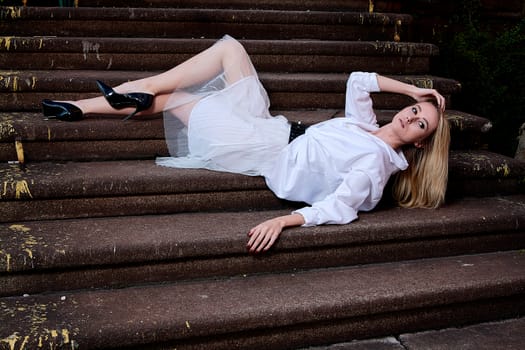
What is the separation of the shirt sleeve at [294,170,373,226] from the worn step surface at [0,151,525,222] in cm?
32

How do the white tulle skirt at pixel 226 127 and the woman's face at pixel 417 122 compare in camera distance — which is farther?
the white tulle skirt at pixel 226 127

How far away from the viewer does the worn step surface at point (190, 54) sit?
11.3 feet

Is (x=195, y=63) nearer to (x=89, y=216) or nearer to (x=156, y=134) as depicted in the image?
(x=156, y=134)

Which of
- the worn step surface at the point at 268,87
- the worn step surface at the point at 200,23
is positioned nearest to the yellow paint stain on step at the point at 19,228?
the worn step surface at the point at 268,87

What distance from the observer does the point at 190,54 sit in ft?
12.0

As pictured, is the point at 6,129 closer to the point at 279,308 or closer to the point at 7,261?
the point at 7,261

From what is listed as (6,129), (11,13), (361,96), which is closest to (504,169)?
(361,96)

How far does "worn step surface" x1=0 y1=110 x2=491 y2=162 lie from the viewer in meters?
2.83

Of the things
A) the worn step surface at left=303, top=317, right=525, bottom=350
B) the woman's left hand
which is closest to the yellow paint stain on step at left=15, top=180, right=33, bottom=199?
the woman's left hand

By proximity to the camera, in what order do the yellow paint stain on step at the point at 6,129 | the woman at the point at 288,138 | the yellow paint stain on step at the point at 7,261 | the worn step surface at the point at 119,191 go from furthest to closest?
the yellow paint stain on step at the point at 6,129
the woman at the point at 288,138
the worn step surface at the point at 119,191
the yellow paint stain on step at the point at 7,261

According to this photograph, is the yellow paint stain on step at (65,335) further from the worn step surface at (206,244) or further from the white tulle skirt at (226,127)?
the white tulle skirt at (226,127)

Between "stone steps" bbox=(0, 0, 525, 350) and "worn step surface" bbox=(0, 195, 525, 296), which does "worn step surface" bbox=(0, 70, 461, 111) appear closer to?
"stone steps" bbox=(0, 0, 525, 350)

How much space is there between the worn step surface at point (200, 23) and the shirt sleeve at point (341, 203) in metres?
1.83

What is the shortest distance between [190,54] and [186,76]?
2.12 feet
